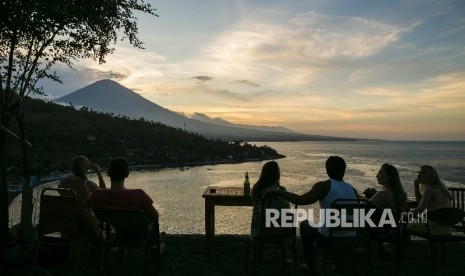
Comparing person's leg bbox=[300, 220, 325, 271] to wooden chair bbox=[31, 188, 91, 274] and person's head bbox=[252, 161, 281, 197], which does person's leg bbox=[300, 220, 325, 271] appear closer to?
person's head bbox=[252, 161, 281, 197]

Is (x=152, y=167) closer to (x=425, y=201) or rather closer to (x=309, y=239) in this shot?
(x=309, y=239)

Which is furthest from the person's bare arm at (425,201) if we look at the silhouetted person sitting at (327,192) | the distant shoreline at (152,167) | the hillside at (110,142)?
the hillside at (110,142)

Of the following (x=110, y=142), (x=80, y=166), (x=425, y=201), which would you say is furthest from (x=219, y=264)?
(x=110, y=142)

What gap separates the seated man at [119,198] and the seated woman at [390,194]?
2.77 m

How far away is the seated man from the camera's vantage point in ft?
15.0

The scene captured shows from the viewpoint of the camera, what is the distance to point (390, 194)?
521 centimetres

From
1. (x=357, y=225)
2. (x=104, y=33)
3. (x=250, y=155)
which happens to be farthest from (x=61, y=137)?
(x=357, y=225)

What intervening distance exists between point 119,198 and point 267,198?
1.68m

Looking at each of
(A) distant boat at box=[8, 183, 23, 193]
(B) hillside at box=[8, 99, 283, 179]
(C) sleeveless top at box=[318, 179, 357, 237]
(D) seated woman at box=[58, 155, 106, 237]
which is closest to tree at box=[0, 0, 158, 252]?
(D) seated woman at box=[58, 155, 106, 237]

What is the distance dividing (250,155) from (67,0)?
8242cm

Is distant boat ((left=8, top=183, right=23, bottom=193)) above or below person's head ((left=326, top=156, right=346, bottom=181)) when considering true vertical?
below

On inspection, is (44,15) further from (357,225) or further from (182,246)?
(357,225)

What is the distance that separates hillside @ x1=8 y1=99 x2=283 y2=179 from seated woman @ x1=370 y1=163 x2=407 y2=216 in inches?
1877

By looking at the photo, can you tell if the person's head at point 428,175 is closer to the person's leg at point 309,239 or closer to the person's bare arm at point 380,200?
the person's bare arm at point 380,200
